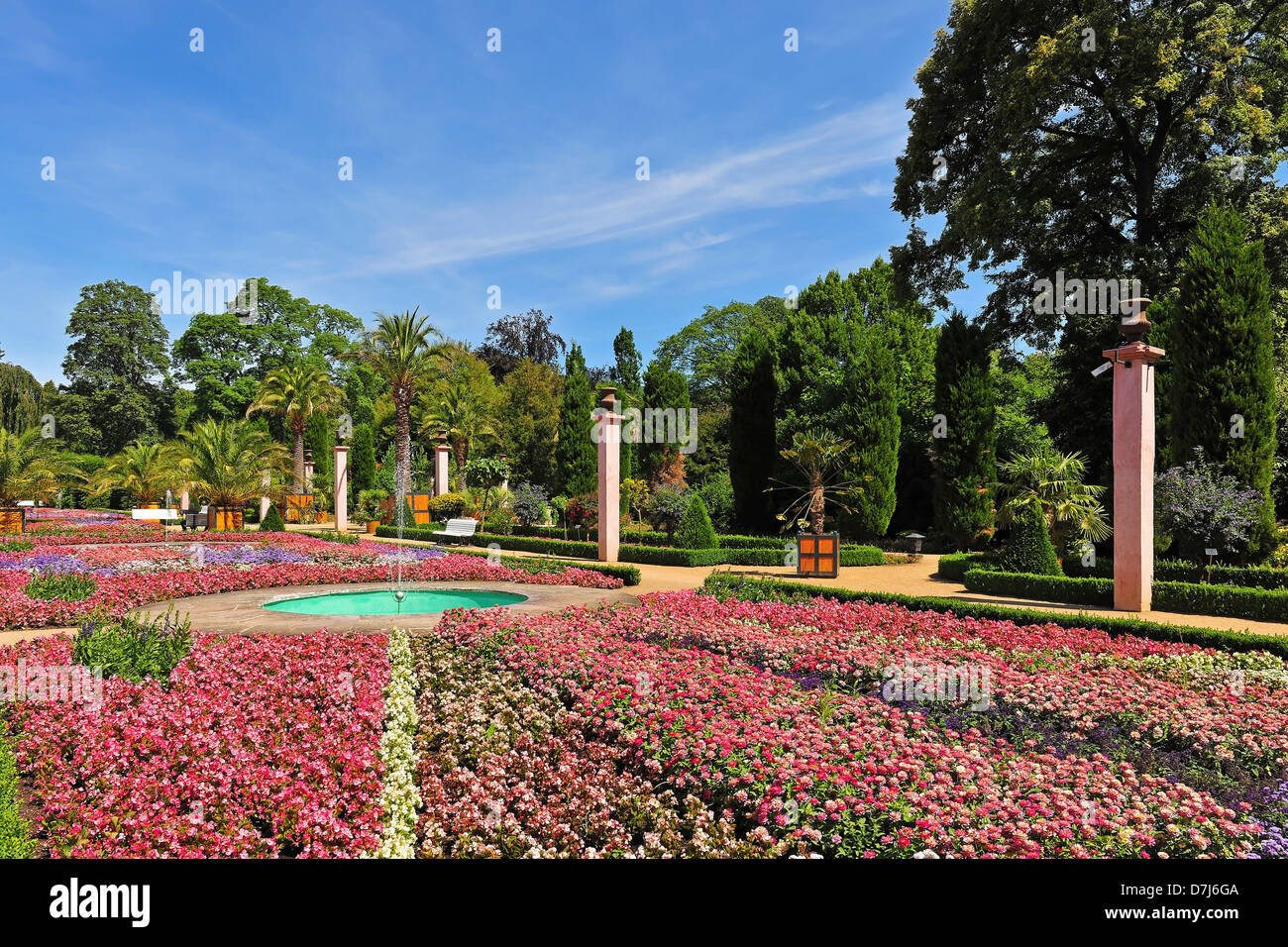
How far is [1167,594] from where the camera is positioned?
11688 mm

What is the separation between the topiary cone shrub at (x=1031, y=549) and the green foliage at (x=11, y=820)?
1424 centimetres

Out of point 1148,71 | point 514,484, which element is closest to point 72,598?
point 1148,71

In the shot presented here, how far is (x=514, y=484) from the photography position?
121 ft

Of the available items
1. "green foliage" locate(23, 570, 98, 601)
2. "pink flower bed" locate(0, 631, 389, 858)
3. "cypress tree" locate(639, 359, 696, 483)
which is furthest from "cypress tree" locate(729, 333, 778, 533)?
"pink flower bed" locate(0, 631, 389, 858)

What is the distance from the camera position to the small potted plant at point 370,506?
29000mm

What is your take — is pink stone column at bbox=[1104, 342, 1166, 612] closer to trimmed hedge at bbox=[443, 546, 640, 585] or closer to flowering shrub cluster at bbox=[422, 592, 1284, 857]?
flowering shrub cluster at bbox=[422, 592, 1284, 857]

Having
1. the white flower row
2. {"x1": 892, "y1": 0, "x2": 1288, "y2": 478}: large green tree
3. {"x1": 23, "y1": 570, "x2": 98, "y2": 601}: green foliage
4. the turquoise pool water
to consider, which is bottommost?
the turquoise pool water

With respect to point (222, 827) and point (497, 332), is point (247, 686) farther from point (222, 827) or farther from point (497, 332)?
point (497, 332)

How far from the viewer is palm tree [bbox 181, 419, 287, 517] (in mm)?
24281

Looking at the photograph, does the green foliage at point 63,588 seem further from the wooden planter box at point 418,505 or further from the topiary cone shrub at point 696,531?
the wooden planter box at point 418,505

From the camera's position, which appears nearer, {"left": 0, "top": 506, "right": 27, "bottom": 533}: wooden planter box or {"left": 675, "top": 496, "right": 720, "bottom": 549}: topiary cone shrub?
{"left": 675, "top": 496, "right": 720, "bottom": 549}: topiary cone shrub

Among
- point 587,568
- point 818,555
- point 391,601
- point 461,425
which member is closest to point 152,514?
point 461,425

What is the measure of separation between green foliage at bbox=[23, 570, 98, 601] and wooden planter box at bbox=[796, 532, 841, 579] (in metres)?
12.7
